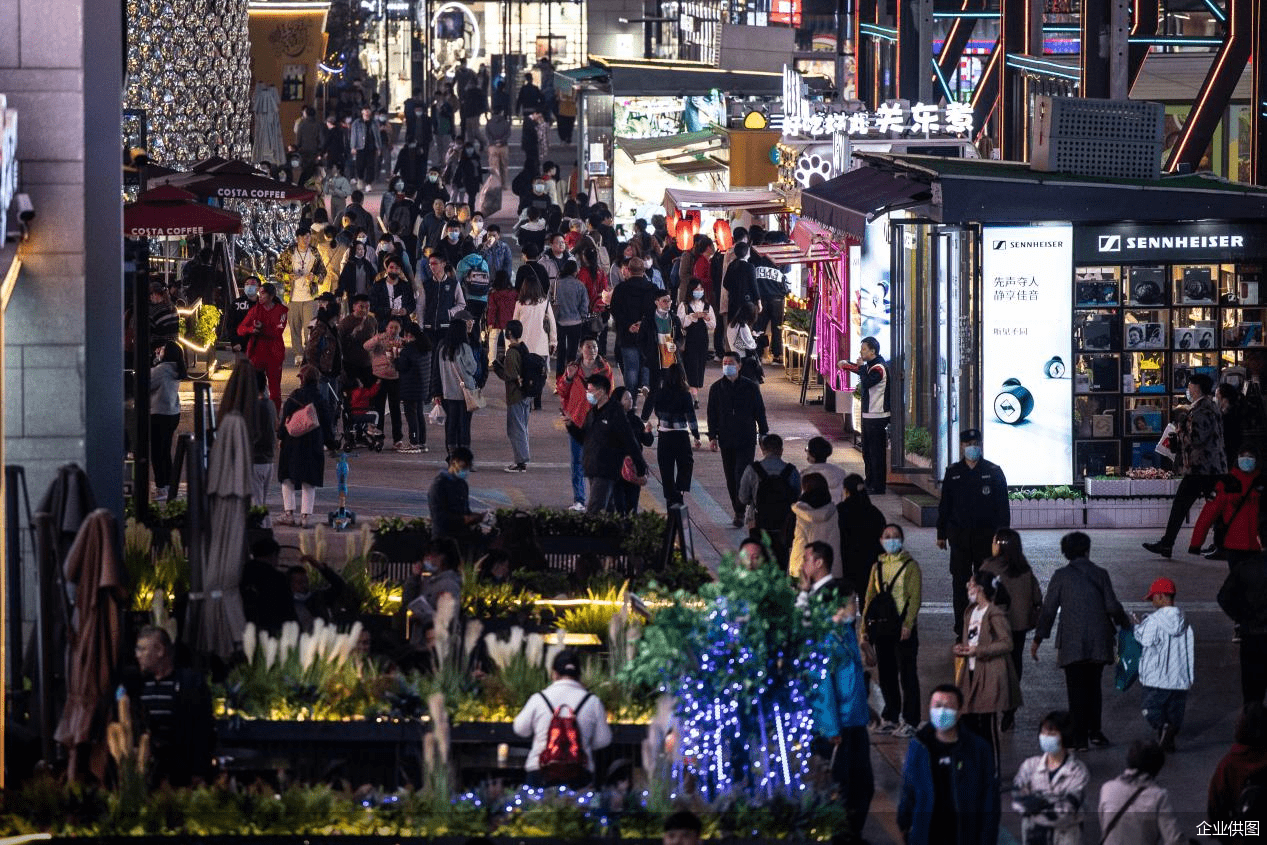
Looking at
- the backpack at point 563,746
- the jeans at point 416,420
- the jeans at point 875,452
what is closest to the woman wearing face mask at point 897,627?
the backpack at point 563,746

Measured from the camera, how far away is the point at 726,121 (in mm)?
40594

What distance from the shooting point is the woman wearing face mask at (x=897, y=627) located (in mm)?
14281

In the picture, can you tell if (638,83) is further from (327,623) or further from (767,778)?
(767,778)

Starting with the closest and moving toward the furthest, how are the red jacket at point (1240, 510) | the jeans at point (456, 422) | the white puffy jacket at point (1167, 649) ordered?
the white puffy jacket at point (1167, 649) < the red jacket at point (1240, 510) < the jeans at point (456, 422)

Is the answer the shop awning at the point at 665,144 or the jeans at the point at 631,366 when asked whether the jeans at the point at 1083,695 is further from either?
the shop awning at the point at 665,144


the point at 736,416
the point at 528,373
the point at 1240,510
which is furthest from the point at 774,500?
the point at 528,373

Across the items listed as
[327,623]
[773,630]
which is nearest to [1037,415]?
[327,623]

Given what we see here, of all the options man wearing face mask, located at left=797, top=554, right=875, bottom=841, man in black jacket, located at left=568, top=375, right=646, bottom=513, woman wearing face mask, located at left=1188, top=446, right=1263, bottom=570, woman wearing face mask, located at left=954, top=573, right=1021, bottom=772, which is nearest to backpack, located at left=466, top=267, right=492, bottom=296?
man in black jacket, located at left=568, top=375, right=646, bottom=513

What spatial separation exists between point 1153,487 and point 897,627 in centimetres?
786

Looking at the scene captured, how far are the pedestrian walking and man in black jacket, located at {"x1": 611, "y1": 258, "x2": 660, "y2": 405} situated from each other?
12.9 meters

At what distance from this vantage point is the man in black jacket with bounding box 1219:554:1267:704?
1454 cm

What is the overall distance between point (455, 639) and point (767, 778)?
9.21 feet

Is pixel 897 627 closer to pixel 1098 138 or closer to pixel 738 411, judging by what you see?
pixel 738 411

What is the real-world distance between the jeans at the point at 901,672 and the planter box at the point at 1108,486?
7.29 m
